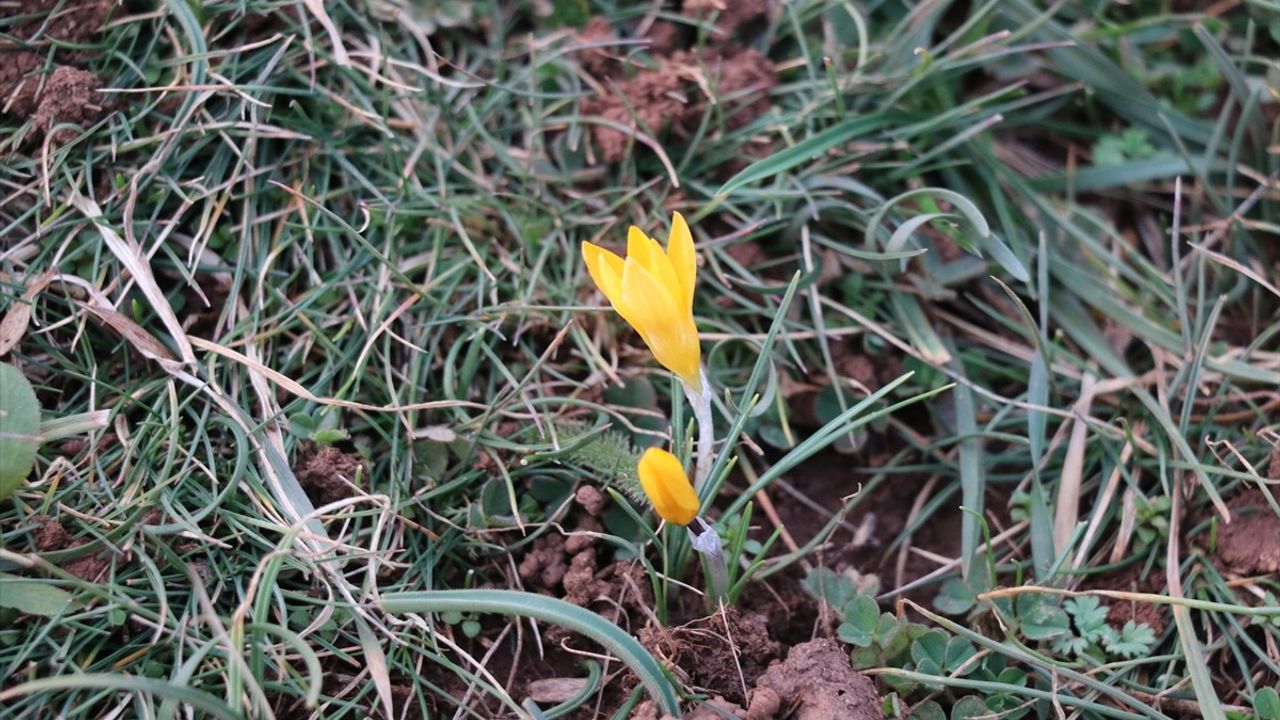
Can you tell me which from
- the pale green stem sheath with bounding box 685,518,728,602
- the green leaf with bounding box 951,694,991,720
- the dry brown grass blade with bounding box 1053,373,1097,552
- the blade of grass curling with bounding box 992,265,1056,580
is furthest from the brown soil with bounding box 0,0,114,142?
the dry brown grass blade with bounding box 1053,373,1097,552

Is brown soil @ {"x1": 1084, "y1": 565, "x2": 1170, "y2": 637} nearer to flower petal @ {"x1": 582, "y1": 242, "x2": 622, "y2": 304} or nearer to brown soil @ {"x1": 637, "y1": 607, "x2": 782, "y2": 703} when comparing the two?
brown soil @ {"x1": 637, "y1": 607, "x2": 782, "y2": 703}

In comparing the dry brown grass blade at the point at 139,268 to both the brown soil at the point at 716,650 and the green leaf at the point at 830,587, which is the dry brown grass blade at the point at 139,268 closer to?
the brown soil at the point at 716,650

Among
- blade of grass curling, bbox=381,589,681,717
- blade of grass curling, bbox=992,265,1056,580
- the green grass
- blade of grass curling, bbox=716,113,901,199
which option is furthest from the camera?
blade of grass curling, bbox=716,113,901,199

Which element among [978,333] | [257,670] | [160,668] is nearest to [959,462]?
[978,333]

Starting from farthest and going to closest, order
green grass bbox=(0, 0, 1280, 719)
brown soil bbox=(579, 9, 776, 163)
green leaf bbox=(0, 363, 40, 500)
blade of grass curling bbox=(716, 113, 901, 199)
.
Result: brown soil bbox=(579, 9, 776, 163)
blade of grass curling bbox=(716, 113, 901, 199)
green grass bbox=(0, 0, 1280, 719)
green leaf bbox=(0, 363, 40, 500)

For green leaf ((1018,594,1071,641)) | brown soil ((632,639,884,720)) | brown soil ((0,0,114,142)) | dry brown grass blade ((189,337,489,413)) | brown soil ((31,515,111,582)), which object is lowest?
green leaf ((1018,594,1071,641))
